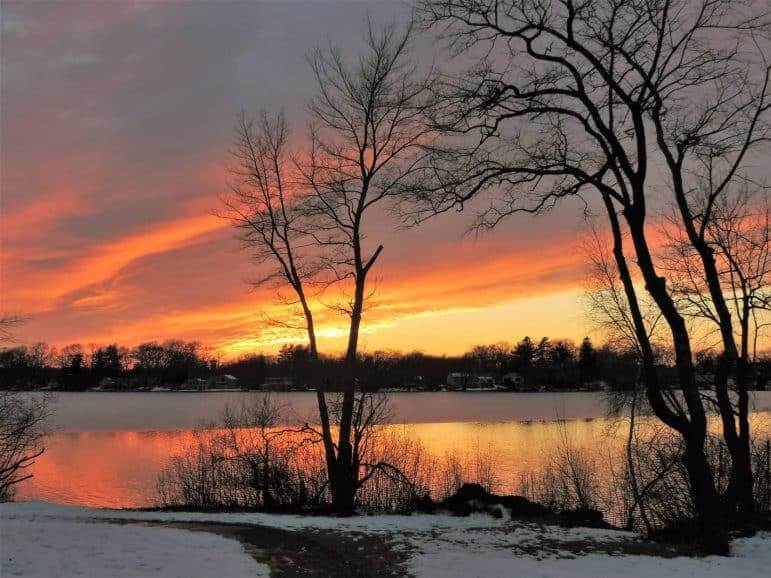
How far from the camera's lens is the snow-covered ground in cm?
914

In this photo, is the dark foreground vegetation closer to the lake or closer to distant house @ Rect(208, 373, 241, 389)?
the lake

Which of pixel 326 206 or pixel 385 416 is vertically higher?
pixel 326 206

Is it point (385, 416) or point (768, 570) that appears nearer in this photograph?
point (768, 570)

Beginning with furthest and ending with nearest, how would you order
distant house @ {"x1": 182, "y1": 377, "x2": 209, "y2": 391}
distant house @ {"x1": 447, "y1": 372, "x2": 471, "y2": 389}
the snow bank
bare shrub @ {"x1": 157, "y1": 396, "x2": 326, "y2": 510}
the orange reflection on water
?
distant house @ {"x1": 182, "y1": 377, "x2": 209, "y2": 391} < distant house @ {"x1": 447, "y1": 372, "x2": 471, "y2": 389} < the orange reflection on water < bare shrub @ {"x1": 157, "y1": 396, "x2": 326, "y2": 510} < the snow bank

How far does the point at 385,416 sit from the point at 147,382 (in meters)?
154

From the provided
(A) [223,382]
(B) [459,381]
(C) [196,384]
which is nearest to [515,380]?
(B) [459,381]

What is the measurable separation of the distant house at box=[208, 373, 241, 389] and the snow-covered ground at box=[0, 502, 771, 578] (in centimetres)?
15040

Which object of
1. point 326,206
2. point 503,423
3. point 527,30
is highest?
point 527,30

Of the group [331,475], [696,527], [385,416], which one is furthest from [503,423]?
[696,527]

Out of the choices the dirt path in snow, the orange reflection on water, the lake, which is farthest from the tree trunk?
the orange reflection on water

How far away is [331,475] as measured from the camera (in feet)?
61.3

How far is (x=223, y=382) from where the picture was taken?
16450 centimetres

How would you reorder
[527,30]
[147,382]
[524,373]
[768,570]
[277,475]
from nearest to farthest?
[768,570] → [527,30] → [277,475] → [524,373] → [147,382]

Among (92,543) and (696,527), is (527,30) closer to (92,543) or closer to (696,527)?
(696,527)
